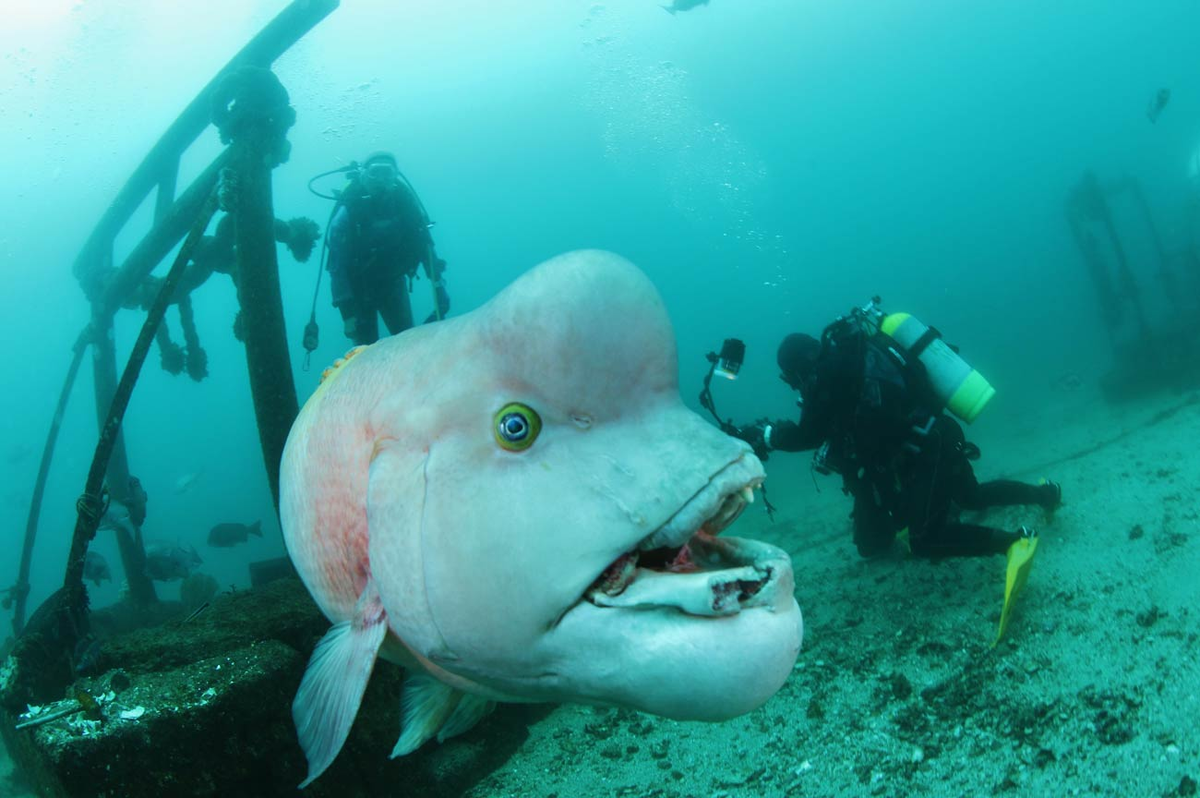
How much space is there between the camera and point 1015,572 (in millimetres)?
4379

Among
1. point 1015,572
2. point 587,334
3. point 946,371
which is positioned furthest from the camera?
point 946,371

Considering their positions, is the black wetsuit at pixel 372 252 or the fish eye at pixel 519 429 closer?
the fish eye at pixel 519 429

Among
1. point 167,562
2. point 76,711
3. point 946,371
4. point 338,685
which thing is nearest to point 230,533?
point 167,562

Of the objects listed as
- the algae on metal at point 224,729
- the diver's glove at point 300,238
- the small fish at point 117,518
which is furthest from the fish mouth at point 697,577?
the small fish at point 117,518

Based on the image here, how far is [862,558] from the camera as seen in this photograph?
7.34 meters

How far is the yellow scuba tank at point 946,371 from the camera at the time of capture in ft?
18.5

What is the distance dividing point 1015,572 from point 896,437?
1485mm

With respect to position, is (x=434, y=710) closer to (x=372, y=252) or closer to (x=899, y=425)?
(x=899, y=425)

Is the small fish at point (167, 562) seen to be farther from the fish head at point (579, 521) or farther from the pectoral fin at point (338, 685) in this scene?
the fish head at point (579, 521)

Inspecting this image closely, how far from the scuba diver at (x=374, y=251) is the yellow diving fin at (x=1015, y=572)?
4965 millimetres

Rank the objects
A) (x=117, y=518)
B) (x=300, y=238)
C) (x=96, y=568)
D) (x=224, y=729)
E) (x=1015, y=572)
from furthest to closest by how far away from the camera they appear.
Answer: (x=96, y=568), (x=117, y=518), (x=300, y=238), (x=1015, y=572), (x=224, y=729)

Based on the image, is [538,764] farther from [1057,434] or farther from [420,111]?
[420,111]

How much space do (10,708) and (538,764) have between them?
3520mm

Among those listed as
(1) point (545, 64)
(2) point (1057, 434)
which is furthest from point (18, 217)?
(2) point (1057, 434)
